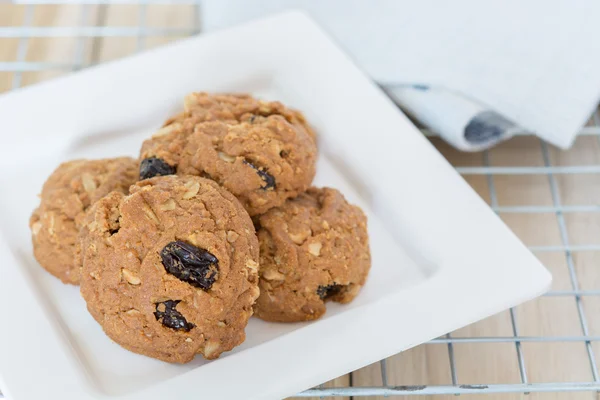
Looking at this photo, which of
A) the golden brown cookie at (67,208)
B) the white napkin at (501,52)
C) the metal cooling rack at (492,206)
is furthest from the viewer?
the white napkin at (501,52)

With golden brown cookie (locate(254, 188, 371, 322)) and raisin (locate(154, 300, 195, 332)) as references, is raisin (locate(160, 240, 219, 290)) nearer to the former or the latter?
raisin (locate(154, 300, 195, 332))

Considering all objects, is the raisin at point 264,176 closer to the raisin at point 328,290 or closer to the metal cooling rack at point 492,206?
the raisin at point 328,290

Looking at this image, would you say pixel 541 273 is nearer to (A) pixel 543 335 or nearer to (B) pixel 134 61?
(A) pixel 543 335

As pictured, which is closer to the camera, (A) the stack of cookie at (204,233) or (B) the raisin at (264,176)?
(A) the stack of cookie at (204,233)

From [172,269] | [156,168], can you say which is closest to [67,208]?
[156,168]

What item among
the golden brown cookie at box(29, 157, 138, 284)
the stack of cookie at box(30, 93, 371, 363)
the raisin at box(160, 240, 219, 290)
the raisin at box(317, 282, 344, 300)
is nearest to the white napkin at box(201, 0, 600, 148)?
the stack of cookie at box(30, 93, 371, 363)

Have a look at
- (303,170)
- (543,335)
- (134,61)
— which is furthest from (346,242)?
(134,61)

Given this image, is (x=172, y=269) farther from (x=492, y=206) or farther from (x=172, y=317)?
(x=492, y=206)

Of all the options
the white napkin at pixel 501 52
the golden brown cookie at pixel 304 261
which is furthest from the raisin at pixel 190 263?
the white napkin at pixel 501 52
